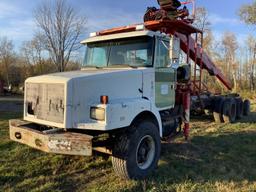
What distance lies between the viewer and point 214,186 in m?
4.39

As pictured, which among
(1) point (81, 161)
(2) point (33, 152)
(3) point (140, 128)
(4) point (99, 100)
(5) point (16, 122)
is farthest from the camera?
(2) point (33, 152)

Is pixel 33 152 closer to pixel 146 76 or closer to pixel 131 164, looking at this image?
pixel 131 164

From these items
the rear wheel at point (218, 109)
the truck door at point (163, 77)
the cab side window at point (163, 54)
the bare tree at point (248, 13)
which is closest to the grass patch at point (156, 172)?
the truck door at point (163, 77)

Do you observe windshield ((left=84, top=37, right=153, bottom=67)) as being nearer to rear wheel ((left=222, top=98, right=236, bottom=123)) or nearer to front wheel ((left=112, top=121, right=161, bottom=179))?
front wheel ((left=112, top=121, right=161, bottom=179))

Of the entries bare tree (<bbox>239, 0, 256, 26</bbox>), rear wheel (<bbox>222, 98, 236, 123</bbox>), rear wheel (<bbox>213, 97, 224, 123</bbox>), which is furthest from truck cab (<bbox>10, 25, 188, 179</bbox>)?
bare tree (<bbox>239, 0, 256, 26</bbox>)

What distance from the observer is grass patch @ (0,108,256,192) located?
430cm

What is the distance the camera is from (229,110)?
11.0m

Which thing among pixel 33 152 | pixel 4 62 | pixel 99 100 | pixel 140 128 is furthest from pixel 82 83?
pixel 4 62

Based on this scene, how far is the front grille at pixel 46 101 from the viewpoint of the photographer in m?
4.20

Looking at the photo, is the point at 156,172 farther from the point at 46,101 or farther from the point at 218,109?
the point at 218,109

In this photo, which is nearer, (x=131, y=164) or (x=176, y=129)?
(x=131, y=164)

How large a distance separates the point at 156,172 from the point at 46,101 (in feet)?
7.79

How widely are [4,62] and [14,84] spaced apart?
217 inches

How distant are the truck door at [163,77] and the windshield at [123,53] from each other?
0.22 metres
